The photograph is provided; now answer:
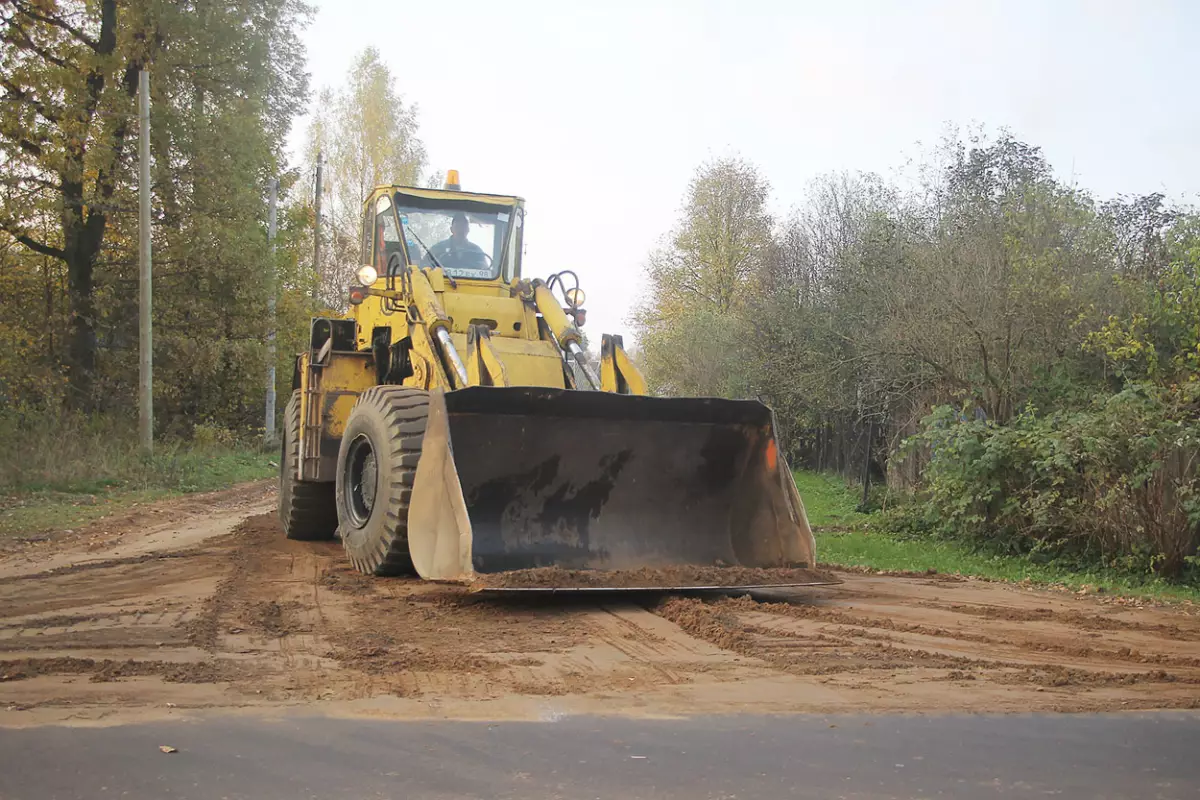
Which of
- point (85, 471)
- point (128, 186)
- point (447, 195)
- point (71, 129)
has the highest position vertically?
point (71, 129)

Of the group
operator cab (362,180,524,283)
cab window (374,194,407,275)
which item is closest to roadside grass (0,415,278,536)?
cab window (374,194,407,275)

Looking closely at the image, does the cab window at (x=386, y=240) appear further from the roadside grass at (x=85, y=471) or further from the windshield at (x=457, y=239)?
the roadside grass at (x=85, y=471)

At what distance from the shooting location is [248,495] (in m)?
18.7

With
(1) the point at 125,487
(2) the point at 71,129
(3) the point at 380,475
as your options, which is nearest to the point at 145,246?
(2) the point at 71,129

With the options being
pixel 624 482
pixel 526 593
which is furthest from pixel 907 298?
pixel 526 593

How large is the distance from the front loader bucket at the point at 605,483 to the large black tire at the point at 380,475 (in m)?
0.46

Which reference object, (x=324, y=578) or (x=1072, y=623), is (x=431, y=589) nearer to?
(x=324, y=578)

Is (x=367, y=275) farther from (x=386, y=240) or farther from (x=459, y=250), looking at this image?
(x=459, y=250)

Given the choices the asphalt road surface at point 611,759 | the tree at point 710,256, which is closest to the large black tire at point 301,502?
the asphalt road surface at point 611,759

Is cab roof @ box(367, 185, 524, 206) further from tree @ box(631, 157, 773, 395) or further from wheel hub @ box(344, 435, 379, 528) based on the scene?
tree @ box(631, 157, 773, 395)

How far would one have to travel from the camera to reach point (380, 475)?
27.2ft

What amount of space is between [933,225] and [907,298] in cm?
532

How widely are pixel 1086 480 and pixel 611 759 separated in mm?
8355

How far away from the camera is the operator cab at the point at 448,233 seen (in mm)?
10375
